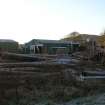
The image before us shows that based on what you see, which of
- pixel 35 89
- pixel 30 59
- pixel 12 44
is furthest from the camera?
pixel 12 44

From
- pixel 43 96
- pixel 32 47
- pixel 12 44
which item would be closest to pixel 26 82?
pixel 43 96

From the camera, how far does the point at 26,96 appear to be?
47.0 ft

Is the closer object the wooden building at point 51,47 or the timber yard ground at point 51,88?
the timber yard ground at point 51,88

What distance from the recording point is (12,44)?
62594mm

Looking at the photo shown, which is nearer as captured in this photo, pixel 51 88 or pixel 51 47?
pixel 51 88

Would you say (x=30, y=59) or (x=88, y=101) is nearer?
(x=88, y=101)

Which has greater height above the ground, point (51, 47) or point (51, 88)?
point (51, 47)

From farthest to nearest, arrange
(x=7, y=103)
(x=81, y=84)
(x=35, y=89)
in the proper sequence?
(x=81, y=84)
(x=35, y=89)
(x=7, y=103)

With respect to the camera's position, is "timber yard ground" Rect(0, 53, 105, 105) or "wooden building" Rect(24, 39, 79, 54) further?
"wooden building" Rect(24, 39, 79, 54)

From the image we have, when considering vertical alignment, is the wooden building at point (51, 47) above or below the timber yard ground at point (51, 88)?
above

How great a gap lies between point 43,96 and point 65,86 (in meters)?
2.47

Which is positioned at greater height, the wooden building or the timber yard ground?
the wooden building

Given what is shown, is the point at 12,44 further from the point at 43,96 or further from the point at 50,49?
the point at 43,96

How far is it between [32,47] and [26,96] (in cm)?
4335
